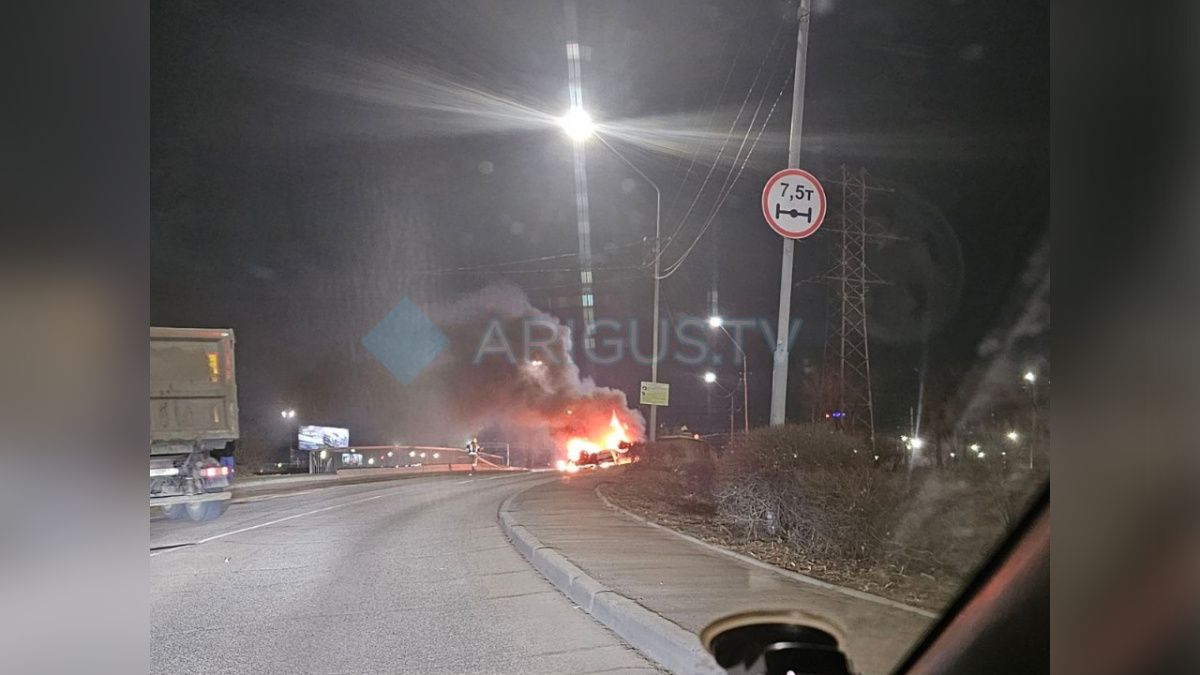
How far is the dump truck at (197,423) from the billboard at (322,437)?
67cm

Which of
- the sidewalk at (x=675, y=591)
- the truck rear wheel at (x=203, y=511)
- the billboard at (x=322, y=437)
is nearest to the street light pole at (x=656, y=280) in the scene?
the sidewalk at (x=675, y=591)

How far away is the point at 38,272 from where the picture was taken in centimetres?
159

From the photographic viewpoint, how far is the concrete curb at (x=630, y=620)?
3265 mm

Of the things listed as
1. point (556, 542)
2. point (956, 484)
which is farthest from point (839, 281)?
point (556, 542)

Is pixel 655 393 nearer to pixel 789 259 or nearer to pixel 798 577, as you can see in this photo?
pixel 789 259

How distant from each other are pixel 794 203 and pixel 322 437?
13.3 ft

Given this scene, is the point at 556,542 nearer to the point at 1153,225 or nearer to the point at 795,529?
the point at 795,529

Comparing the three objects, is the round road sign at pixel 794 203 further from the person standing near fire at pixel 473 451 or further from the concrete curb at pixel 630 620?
the person standing near fire at pixel 473 451

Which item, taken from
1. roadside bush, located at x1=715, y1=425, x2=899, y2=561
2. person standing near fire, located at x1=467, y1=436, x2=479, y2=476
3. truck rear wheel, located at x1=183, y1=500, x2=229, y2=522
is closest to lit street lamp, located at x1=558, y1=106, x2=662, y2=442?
roadside bush, located at x1=715, y1=425, x2=899, y2=561

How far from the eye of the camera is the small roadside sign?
629 cm

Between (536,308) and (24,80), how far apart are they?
163 inches

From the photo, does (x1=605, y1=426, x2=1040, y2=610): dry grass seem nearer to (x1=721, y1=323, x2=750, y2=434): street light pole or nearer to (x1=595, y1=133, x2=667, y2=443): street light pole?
(x1=721, y1=323, x2=750, y2=434): street light pole

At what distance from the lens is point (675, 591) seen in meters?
4.33

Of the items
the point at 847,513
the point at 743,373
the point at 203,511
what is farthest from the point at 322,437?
the point at 847,513
